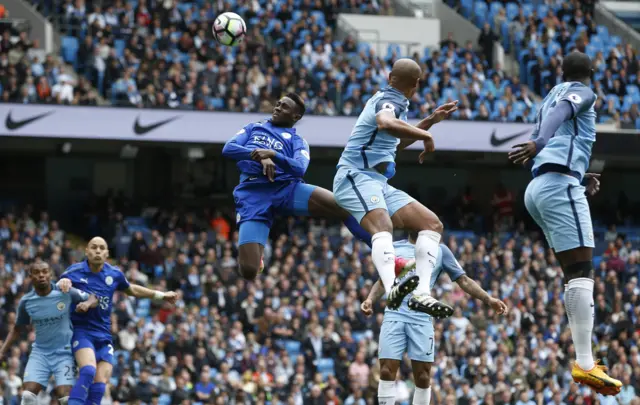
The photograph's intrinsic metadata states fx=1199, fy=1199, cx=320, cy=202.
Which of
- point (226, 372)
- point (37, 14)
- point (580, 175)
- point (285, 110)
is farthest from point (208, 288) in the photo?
point (580, 175)

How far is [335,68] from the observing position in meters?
27.3

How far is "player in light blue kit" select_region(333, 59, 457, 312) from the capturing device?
1068 cm

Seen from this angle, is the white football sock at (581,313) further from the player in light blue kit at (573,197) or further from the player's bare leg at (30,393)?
the player's bare leg at (30,393)

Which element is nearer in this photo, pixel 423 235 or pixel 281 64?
pixel 423 235

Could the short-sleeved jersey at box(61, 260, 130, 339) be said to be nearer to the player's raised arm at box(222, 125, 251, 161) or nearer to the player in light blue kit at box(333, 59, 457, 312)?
the player's raised arm at box(222, 125, 251, 161)

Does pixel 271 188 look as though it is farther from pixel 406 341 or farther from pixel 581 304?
pixel 581 304

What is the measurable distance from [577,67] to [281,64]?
1716 centimetres

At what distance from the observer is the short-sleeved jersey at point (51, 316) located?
13266 millimetres

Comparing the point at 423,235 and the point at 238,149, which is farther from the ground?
the point at 238,149

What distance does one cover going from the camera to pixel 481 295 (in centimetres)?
1234

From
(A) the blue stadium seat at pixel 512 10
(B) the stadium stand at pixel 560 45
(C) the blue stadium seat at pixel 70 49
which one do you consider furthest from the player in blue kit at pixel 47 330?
(A) the blue stadium seat at pixel 512 10

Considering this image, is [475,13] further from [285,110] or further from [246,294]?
[285,110]

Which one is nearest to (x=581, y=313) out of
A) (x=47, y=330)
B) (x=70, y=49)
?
(x=47, y=330)

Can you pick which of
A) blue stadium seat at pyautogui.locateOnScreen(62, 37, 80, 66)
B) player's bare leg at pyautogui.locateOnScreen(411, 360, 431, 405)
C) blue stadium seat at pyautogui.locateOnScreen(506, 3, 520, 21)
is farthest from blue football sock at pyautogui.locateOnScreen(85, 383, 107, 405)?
blue stadium seat at pyautogui.locateOnScreen(506, 3, 520, 21)
